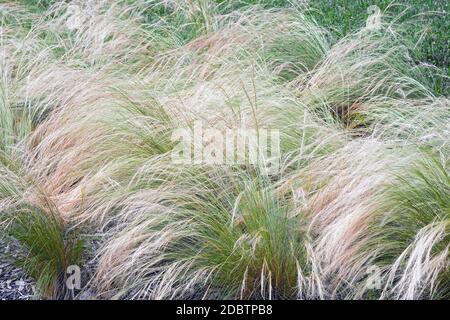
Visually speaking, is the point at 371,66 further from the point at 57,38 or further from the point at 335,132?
the point at 57,38

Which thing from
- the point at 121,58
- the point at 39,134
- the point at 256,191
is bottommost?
the point at 256,191

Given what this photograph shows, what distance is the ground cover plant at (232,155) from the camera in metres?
4.02

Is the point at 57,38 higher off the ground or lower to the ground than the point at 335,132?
higher

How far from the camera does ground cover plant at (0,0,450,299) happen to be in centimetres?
402

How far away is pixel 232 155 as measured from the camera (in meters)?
4.58

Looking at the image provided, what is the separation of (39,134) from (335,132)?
1824 millimetres
